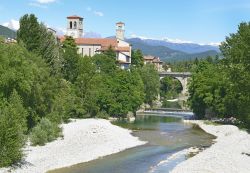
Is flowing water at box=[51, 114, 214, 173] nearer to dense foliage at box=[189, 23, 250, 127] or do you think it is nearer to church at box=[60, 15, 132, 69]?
dense foliage at box=[189, 23, 250, 127]

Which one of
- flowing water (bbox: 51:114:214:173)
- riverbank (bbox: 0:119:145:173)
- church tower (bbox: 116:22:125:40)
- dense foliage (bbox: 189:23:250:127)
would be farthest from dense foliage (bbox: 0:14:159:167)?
church tower (bbox: 116:22:125:40)

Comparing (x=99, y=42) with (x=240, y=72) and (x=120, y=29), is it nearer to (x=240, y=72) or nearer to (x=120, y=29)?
(x=120, y=29)

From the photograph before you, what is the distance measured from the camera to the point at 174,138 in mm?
66500

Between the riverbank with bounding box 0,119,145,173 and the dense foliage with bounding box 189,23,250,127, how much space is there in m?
17.6

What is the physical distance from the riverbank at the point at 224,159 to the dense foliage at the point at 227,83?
27.7 feet

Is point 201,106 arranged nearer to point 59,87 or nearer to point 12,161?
point 59,87

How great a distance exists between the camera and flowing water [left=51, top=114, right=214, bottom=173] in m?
42.5

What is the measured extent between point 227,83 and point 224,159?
1498 inches

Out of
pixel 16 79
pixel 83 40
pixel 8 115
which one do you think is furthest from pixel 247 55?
pixel 83 40

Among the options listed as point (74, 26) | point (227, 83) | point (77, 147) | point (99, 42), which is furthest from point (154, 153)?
point (74, 26)

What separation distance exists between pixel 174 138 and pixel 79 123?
15248 mm

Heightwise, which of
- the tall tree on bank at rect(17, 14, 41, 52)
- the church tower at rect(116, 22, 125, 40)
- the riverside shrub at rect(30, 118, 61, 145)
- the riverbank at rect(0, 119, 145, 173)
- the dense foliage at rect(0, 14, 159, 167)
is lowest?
the riverbank at rect(0, 119, 145, 173)

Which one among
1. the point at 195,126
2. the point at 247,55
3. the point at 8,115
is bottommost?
the point at 195,126

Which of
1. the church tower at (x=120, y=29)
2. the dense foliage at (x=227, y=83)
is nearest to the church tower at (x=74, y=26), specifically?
the church tower at (x=120, y=29)
